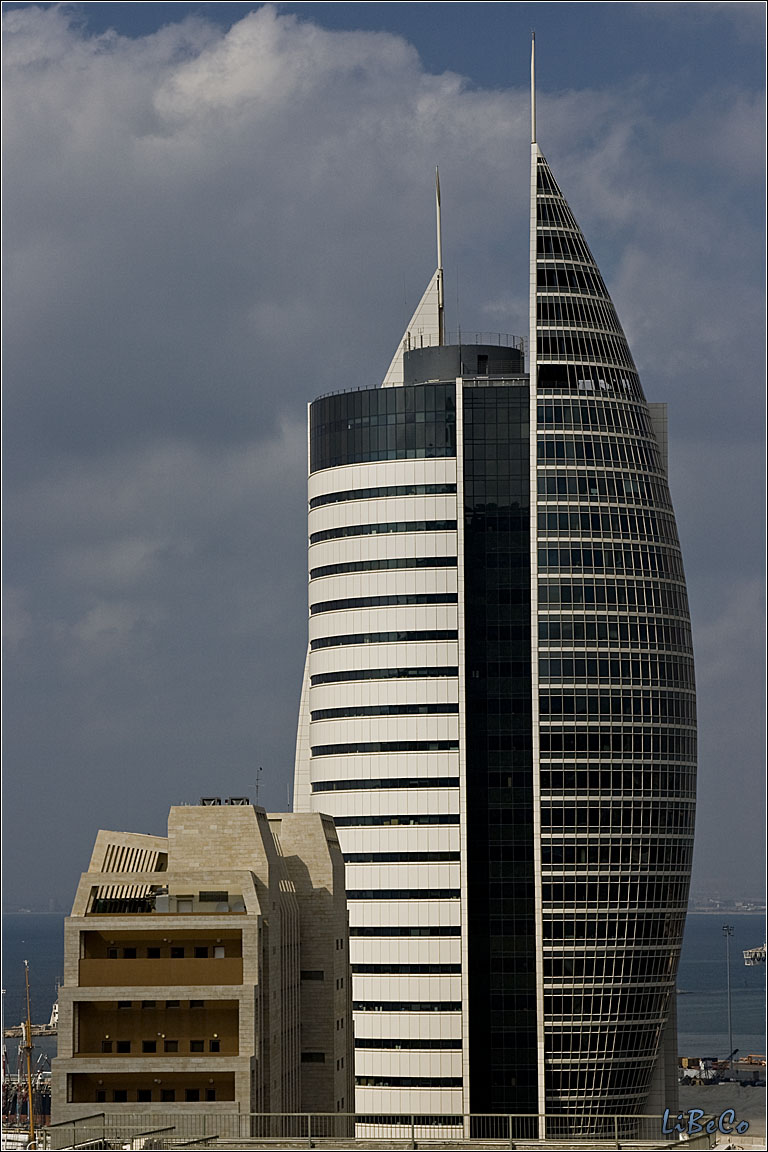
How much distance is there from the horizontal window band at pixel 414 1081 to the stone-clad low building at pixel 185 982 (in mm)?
49742

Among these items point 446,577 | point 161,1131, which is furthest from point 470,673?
point 161,1131

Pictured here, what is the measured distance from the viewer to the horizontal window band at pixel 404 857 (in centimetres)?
19175

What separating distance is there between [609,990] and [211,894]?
2770 inches

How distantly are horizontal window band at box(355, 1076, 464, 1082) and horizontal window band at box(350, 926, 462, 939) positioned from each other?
1359 cm

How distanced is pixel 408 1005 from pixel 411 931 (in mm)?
7187

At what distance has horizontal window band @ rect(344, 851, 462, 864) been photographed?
19175 centimetres

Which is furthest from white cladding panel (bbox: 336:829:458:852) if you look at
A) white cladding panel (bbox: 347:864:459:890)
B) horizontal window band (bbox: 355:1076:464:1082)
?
horizontal window band (bbox: 355:1076:464:1082)

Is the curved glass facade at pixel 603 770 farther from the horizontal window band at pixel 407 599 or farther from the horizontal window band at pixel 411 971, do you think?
the horizontal window band at pixel 407 599

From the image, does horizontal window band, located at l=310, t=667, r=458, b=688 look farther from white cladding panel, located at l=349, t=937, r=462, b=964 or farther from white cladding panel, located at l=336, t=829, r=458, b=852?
white cladding panel, located at l=349, t=937, r=462, b=964

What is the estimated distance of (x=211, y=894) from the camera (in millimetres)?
130750

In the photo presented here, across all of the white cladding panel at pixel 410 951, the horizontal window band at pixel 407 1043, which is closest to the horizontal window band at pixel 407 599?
the white cladding panel at pixel 410 951

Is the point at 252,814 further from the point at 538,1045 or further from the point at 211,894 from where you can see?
the point at 538,1045

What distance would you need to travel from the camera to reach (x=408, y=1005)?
19000cm

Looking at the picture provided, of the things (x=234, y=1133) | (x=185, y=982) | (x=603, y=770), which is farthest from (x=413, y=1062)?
(x=234, y=1133)
